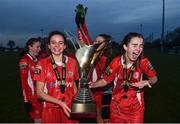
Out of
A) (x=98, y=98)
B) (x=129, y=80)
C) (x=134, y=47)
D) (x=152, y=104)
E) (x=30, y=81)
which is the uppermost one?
(x=134, y=47)

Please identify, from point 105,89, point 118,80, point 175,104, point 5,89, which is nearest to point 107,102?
point 105,89

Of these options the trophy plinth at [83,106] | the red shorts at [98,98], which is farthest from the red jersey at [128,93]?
the red shorts at [98,98]

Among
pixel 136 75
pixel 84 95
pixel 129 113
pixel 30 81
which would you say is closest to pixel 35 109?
pixel 30 81

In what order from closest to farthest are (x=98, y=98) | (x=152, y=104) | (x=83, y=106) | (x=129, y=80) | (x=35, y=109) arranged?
(x=83, y=106) < (x=129, y=80) < (x=35, y=109) < (x=98, y=98) < (x=152, y=104)

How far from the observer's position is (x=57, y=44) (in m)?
5.17

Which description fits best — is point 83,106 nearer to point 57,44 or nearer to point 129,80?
point 57,44

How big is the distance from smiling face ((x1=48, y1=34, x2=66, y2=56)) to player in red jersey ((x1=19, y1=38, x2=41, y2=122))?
86.9 inches

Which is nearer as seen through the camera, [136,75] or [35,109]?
[136,75]

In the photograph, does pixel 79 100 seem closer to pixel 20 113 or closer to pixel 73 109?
pixel 73 109

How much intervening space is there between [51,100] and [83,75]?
1.54ft

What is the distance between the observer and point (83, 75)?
16.4 ft

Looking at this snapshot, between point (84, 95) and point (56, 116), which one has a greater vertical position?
point (84, 95)

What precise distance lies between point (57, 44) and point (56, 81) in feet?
1.46

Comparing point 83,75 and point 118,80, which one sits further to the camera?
point 118,80
